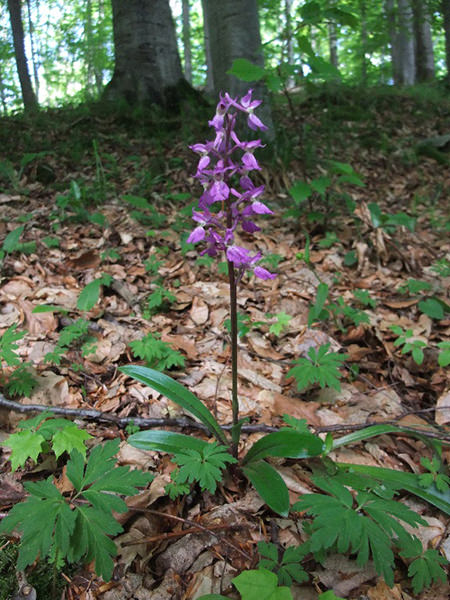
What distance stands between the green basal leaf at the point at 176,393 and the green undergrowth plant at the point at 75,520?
1.43 feet

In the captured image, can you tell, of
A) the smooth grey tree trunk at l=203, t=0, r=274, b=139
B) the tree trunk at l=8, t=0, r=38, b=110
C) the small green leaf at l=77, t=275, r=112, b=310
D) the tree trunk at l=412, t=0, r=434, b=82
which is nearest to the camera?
the small green leaf at l=77, t=275, r=112, b=310

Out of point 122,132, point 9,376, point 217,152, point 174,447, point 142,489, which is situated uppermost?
point 122,132

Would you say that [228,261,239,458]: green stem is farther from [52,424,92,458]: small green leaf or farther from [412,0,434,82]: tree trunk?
[412,0,434,82]: tree trunk

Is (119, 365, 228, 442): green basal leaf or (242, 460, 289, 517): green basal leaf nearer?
(242, 460, 289, 517): green basal leaf

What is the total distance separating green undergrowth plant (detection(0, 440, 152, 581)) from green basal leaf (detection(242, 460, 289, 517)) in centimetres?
42

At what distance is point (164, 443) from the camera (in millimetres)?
1506

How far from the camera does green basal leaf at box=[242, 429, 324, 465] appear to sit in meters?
1.48

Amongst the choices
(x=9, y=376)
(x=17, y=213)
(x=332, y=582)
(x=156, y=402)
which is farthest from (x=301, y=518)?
(x=17, y=213)

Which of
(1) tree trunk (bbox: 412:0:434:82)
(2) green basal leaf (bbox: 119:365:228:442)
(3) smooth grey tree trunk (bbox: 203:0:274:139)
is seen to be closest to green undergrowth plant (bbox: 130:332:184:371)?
(2) green basal leaf (bbox: 119:365:228:442)

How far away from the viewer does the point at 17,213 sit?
13.3ft

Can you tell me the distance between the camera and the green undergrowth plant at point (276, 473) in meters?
1.14

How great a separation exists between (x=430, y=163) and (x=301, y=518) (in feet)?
19.4

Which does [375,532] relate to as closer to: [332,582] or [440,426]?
[332,582]

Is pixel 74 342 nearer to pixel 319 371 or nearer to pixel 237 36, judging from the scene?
pixel 319 371
